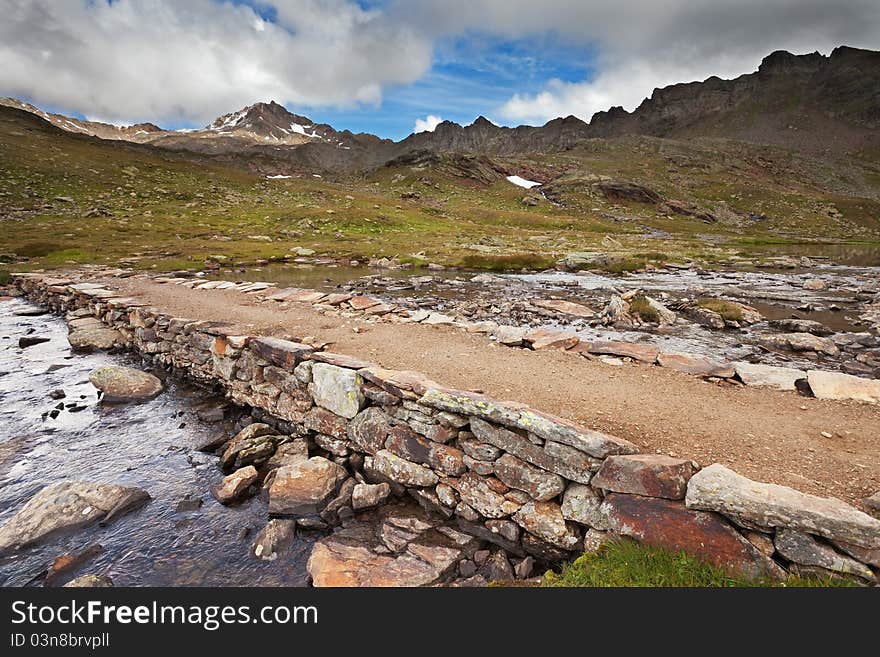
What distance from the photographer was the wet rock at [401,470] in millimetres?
8023

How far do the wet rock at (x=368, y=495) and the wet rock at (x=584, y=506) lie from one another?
3563 mm

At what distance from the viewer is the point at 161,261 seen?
36531 mm

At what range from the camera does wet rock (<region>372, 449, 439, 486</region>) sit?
8.02 meters

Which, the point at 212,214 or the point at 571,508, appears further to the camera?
the point at 212,214

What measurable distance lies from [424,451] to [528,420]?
2.39 meters

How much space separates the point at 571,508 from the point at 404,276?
1195 inches

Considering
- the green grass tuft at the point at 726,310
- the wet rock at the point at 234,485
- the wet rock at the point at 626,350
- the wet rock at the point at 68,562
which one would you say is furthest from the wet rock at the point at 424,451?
the green grass tuft at the point at 726,310

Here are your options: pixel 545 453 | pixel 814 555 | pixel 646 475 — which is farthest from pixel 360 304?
pixel 814 555

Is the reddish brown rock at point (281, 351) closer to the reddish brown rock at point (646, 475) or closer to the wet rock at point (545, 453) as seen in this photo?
the wet rock at point (545, 453)

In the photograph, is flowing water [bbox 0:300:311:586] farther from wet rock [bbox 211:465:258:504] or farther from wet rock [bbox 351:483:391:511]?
wet rock [bbox 351:483:391:511]

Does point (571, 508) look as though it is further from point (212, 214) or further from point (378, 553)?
point (212, 214)
